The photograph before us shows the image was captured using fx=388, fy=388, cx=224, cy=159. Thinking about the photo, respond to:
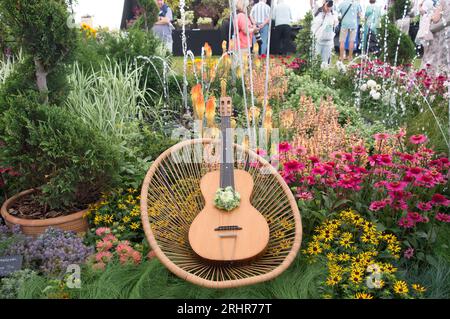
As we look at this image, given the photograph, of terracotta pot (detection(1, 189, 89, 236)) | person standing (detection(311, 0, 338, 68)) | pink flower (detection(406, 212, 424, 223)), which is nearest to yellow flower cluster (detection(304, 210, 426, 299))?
pink flower (detection(406, 212, 424, 223))

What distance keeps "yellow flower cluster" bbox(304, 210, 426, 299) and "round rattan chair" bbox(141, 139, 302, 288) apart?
0.63 ft

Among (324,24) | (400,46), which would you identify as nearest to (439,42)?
(400,46)

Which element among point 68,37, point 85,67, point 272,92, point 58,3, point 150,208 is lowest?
point 150,208

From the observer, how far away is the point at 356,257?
2.09 metres

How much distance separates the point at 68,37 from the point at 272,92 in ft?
9.23

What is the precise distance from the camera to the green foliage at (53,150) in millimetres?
2285

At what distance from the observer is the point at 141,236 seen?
101 inches

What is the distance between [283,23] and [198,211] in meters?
8.48

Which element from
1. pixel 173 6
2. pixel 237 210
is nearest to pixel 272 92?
pixel 237 210

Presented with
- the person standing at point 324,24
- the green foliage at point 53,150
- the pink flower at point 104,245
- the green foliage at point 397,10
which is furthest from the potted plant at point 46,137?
the green foliage at point 397,10

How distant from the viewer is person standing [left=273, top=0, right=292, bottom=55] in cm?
950

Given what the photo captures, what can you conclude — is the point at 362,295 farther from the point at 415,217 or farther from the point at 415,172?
the point at 415,172
